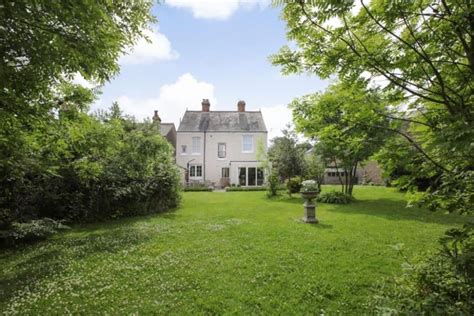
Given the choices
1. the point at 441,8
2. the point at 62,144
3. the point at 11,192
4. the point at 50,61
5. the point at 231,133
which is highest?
the point at 231,133

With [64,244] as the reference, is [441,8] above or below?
above

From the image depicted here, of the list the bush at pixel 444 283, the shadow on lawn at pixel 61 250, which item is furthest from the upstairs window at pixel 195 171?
the bush at pixel 444 283

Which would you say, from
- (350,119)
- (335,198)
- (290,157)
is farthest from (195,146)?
(350,119)

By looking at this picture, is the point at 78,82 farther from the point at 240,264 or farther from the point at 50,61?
the point at 240,264

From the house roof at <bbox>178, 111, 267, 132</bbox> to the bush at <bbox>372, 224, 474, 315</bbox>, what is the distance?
88.9 ft

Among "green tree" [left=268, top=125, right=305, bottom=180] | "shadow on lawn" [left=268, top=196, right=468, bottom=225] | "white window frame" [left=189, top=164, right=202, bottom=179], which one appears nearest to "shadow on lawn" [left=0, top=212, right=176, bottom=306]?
"shadow on lawn" [left=268, top=196, right=468, bottom=225]

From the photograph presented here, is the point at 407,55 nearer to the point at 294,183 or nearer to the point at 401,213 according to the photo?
the point at 401,213

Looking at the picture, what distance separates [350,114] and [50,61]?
3111mm

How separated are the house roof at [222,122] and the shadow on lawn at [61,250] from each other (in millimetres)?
21049

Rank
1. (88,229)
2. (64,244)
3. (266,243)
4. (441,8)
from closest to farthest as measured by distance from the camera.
→ (441,8), (266,243), (64,244), (88,229)

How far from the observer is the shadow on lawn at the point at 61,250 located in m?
5.14

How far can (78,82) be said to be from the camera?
238 inches

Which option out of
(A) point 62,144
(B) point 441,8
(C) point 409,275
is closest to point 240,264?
(C) point 409,275

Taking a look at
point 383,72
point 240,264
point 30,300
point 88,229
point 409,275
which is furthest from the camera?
point 88,229
